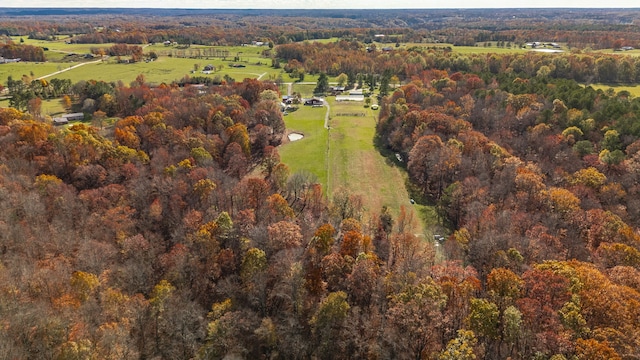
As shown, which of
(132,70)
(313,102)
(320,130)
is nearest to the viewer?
(320,130)

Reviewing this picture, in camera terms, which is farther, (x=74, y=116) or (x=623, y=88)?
(x=623, y=88)

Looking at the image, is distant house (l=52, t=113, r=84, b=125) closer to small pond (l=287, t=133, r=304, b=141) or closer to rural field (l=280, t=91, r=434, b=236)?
rural field (l=280, t=91, r=434, b=236)

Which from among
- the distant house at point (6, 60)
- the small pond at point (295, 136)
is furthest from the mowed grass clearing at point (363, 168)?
the distant house at point (6, 60)

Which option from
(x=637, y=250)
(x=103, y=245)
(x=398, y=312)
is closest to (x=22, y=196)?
(x=103, y=245)

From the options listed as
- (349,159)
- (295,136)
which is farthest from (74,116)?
(349,159)

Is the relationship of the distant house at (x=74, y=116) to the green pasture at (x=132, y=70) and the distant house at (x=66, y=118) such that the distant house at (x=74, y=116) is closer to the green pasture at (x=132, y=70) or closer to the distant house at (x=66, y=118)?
the distant house at (x=66, y=118)

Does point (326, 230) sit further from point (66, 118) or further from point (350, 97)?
point (350, 97)
